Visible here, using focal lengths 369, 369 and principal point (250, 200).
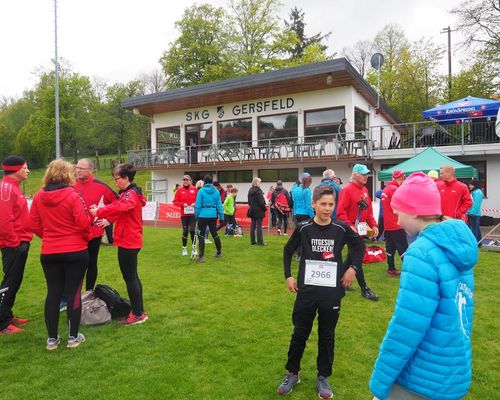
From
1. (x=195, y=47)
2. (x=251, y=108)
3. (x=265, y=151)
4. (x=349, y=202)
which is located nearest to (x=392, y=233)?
(x=349, y=202)

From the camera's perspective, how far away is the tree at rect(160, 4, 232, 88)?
35812 mm

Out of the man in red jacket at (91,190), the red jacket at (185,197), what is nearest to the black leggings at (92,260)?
the man in red jacket at (91,190)

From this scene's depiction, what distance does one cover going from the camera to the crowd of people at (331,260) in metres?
1.71

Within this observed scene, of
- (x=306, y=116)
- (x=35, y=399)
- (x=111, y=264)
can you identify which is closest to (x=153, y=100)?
(x=306, y=116)

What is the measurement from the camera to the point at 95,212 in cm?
416

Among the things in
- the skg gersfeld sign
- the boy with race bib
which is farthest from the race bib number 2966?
the skg gersfeld sign

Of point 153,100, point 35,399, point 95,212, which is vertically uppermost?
point 153,100

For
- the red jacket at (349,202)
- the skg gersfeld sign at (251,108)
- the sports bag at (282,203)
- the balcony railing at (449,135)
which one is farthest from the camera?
the skg gersfeld sign at (251,108)

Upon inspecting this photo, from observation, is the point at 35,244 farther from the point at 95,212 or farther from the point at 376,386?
the point at 376,386

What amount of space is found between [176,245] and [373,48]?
41.4m

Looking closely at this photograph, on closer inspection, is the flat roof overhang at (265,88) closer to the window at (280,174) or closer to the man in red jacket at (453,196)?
the window at (280,174)

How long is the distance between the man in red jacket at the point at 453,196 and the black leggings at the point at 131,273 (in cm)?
552

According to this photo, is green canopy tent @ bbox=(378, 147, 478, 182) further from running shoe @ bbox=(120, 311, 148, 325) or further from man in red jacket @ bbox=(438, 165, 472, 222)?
running shoe @ bbox=(120, 311, 148, 325)

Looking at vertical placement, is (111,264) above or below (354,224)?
below
